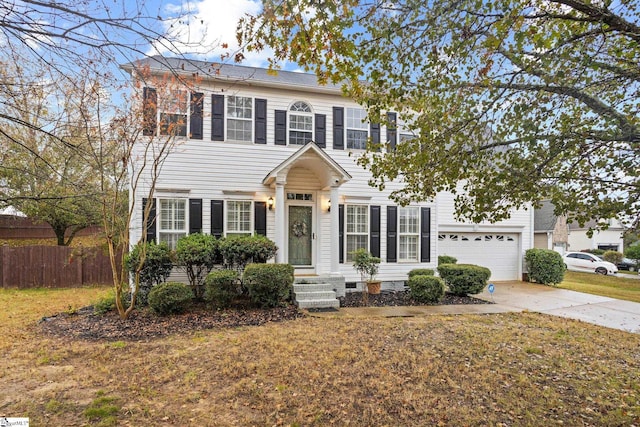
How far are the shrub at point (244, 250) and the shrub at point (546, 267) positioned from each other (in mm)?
11057

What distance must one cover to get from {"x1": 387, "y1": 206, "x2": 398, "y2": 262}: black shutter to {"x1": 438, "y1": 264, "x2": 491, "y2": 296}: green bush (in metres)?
1.62

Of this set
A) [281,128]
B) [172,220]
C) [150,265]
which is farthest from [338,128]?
[150,265]

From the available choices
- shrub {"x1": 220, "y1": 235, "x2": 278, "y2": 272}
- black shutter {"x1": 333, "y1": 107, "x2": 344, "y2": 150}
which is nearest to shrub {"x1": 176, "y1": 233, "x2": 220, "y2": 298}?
shrub {"x1": 220, "y1": 235, "x2": 278, "y2": 272}

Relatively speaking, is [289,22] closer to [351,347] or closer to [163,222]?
[351,347]

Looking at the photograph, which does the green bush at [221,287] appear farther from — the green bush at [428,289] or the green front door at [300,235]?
the green bush at [428,289]

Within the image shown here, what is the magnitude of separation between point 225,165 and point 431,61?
667cm

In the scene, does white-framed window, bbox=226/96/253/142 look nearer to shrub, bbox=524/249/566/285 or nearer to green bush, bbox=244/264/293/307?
green bush, bbox=244/264/293/307

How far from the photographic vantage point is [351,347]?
5.49 meters

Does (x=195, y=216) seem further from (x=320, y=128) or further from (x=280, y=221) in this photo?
(x=320, y=128)

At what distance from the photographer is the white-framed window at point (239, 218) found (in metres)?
9.62

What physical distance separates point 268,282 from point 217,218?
2685 mm

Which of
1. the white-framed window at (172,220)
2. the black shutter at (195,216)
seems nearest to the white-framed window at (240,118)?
the black shutter at (195,216)

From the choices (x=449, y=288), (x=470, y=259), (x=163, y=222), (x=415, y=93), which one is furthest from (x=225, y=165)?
(x=470, y=259)

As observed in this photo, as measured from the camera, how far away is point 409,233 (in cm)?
1106
